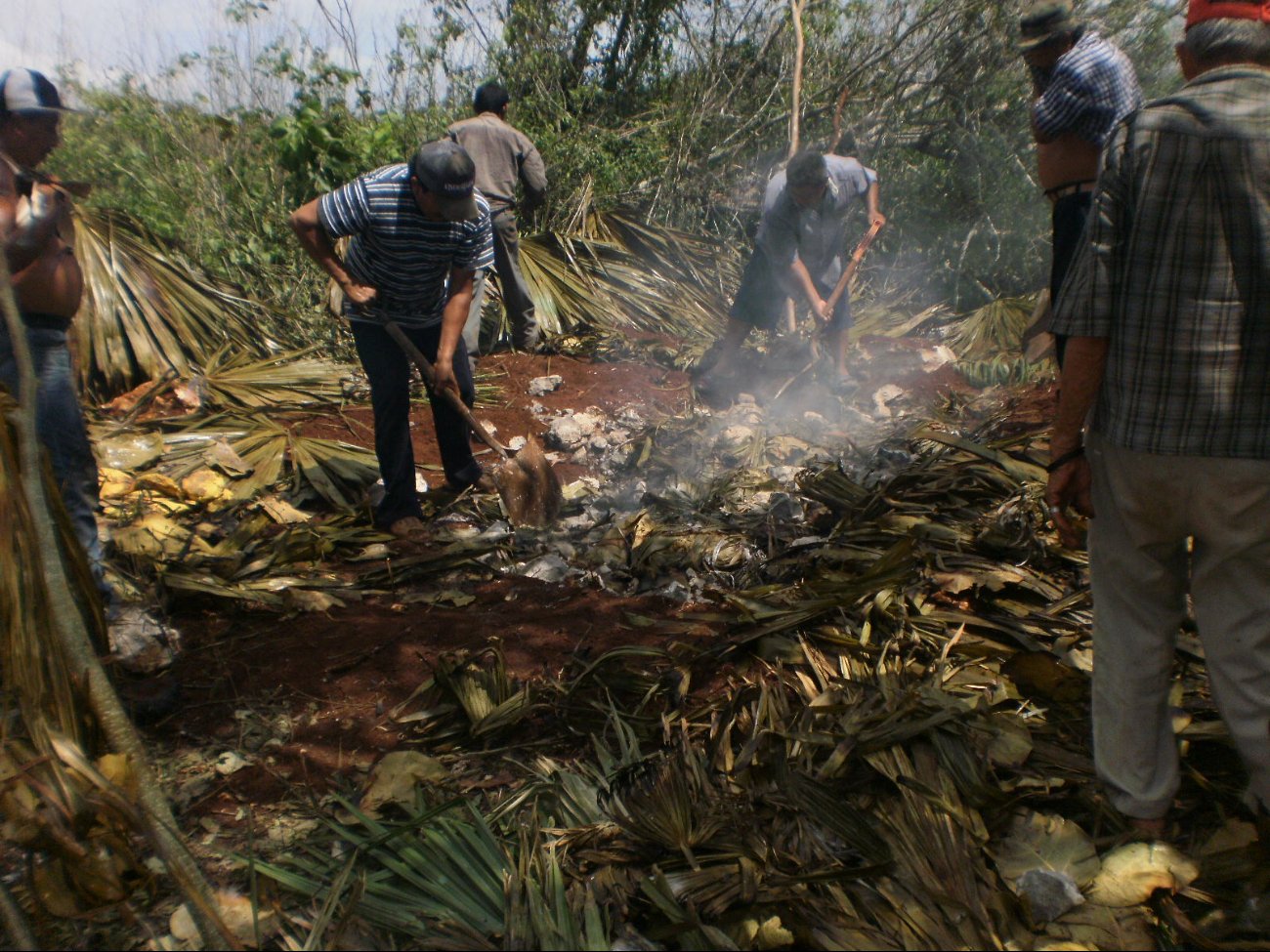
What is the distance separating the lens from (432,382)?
14.8ft

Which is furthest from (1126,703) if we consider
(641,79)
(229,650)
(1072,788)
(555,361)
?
(641,79)

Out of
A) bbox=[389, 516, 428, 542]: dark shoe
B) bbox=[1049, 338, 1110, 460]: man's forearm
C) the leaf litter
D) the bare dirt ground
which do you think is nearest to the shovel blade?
the leaf litter

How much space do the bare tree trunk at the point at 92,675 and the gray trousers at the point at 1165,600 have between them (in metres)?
1.86

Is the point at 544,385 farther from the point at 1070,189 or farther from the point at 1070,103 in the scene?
the point at 1070,103

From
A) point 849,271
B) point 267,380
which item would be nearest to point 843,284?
point 849,271

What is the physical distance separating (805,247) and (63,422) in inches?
193

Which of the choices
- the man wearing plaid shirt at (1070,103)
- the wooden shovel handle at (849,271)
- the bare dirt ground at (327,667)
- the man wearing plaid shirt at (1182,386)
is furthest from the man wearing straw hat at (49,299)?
the wooden shovel handle at (849,271)

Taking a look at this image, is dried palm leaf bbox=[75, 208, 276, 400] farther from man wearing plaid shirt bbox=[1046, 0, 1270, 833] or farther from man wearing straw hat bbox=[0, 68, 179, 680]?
man wearing plaid shirt bbox=[1046, 0, 1270, 833]

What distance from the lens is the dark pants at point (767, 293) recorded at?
6711 millimetres

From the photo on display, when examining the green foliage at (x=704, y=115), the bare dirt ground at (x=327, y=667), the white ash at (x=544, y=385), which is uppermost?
the green foliage at (x=704, y=115)

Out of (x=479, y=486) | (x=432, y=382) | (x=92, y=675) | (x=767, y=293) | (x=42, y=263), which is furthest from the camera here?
(x=767, y=293)

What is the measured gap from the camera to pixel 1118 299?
1.88 m

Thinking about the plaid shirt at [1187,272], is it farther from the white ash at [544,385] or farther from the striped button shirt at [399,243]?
the white ash at [544,385]

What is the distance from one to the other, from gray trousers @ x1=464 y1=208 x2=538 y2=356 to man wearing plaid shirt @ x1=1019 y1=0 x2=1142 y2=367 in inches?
176
